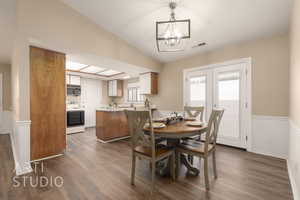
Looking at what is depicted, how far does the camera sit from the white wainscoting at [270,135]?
254 cm

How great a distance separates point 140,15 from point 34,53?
2068 millimetres

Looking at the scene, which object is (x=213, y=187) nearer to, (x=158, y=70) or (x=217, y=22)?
(x=217, y=22)

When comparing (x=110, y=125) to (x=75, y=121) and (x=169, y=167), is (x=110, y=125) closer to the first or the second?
(x=75, y=121)

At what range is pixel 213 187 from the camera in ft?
5.60

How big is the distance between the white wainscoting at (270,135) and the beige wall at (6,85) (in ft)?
24.7

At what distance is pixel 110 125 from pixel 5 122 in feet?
13.0

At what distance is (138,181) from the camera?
1.85m

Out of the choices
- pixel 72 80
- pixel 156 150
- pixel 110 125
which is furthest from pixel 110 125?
pixel 72 80

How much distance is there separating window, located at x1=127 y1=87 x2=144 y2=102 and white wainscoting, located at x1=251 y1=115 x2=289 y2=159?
3896 mm

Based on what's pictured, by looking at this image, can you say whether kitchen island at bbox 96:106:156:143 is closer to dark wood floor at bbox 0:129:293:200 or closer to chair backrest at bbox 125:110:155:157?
dark wood floor at bbox 0:129:293:200

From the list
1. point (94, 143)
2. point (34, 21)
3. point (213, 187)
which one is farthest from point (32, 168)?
point (213, 187)

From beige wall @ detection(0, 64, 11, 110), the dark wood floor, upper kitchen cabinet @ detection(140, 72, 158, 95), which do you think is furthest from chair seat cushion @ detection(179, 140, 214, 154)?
beige wall @ detection(0, 64, 11, 110)

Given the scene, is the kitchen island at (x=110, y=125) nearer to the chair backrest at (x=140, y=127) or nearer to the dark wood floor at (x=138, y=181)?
the dark wood floor at (x=138, y=181)

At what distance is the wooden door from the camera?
236 centimetres
